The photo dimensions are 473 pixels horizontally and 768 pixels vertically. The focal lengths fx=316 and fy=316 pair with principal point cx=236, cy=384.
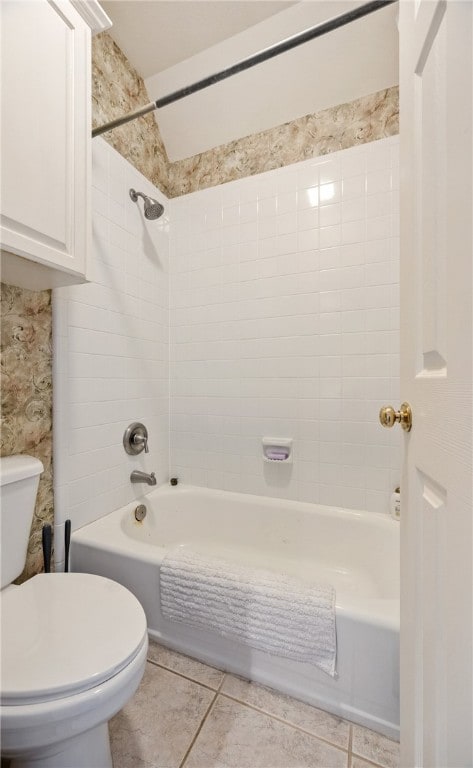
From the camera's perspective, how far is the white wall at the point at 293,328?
1.55 m

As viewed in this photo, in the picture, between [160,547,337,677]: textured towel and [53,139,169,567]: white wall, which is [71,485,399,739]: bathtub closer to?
[160,547,337,677]: textured towel

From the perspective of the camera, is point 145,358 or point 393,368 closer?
point 393,368

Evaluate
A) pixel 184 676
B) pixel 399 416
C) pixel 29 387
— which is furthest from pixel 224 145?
pixel 184 676

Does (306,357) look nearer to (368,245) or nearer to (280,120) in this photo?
(368,245)

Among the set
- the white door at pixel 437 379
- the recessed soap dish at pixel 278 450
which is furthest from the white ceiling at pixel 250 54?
the recessed soap dish at pixel 278 450

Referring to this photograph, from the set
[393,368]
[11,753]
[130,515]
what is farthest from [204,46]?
[11,753]

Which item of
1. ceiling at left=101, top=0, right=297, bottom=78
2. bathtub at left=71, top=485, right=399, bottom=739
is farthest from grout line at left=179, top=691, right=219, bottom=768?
ceiling at left=101, top=0, right=297, bottom=78

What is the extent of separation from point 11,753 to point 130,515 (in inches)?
36.9

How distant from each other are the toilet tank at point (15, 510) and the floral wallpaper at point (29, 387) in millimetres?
159

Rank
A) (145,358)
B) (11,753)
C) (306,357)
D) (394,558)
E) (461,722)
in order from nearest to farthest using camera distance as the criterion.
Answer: (461,722)
(11,753)
(394,558)
(306,357)
(145,358)

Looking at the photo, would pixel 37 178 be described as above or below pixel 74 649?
above

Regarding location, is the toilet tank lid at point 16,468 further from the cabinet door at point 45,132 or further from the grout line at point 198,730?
the grout line at point 198,730

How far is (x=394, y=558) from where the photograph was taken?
55.2 inches

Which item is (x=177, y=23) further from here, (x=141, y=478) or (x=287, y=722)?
(x=287, y=722)
